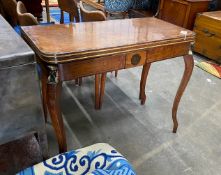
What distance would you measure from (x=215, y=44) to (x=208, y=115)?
3.85 feet

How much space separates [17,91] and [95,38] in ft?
1.50

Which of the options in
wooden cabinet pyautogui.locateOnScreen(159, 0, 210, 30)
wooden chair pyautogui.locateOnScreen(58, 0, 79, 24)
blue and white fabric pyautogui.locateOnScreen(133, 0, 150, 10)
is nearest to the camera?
wooden chair pyautogui.locateOnScreen(58, 0, 79, 24)

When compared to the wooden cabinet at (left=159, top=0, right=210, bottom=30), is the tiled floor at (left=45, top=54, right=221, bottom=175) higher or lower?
lower

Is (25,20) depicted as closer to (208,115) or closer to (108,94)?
(108,94)

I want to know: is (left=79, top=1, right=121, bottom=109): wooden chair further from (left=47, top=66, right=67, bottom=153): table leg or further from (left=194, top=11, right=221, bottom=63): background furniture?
(left=194, top=11, right=221, bottom=63): background furniture

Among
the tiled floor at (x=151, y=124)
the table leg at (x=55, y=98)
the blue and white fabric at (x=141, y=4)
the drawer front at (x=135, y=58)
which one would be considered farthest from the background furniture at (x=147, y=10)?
the table leg at (x=55, y=98)

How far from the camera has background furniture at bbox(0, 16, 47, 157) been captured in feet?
2.31

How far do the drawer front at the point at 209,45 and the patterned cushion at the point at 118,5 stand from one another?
104cm

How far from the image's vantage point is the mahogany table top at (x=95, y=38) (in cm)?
89

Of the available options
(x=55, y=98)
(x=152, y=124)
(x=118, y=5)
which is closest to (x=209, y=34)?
(x=118, y=5)

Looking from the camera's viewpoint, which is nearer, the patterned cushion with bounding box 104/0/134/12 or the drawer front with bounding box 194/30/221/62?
the drawer front with bounding box 194/30/221/62

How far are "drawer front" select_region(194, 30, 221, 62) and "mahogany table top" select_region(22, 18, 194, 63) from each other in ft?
5.00

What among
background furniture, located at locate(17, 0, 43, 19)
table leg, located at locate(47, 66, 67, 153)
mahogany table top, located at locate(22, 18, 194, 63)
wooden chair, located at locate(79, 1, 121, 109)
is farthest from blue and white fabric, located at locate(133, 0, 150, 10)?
table leg, located at locate(47, 66, 67, 153)

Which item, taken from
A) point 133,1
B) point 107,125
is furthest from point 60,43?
point 133,1
